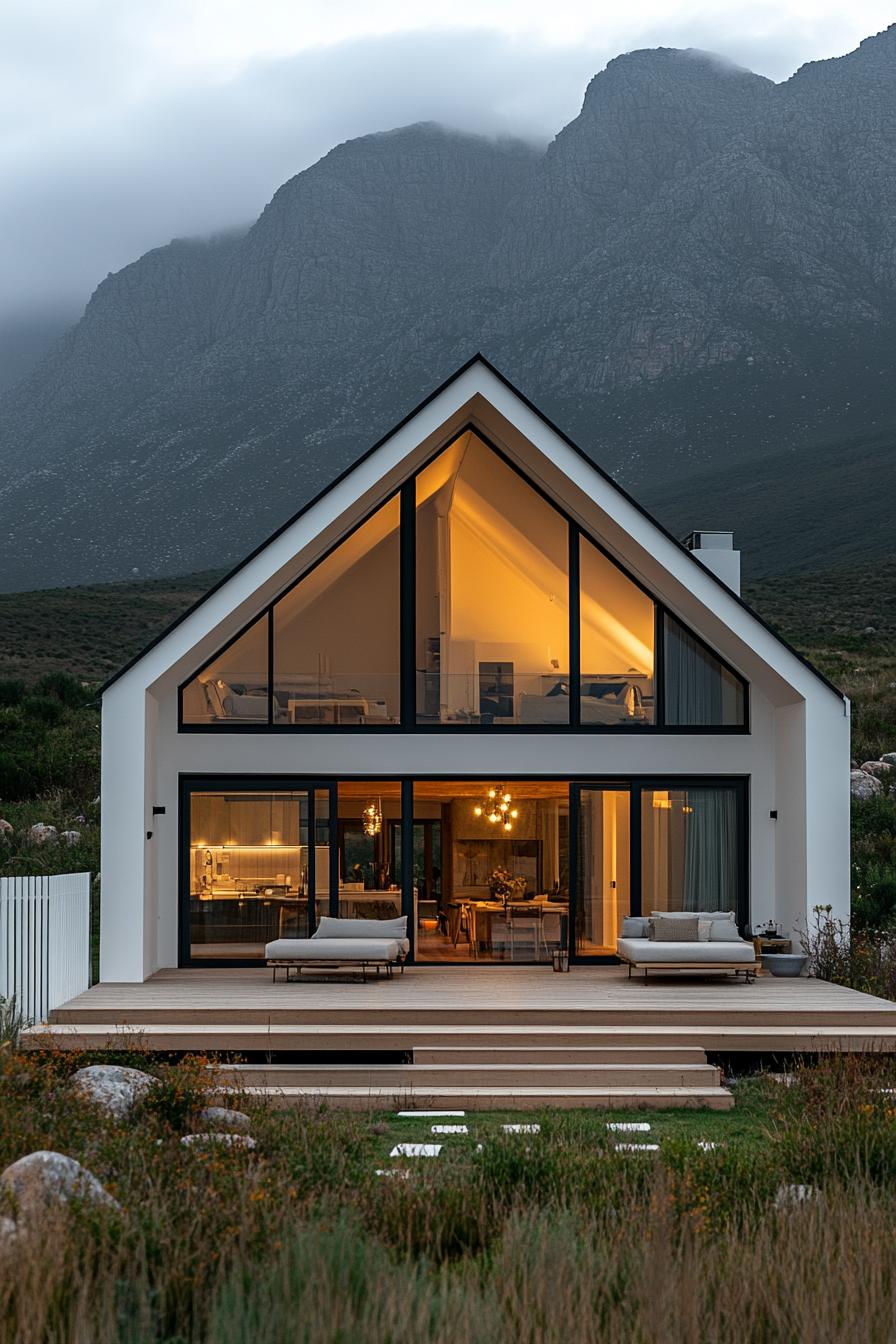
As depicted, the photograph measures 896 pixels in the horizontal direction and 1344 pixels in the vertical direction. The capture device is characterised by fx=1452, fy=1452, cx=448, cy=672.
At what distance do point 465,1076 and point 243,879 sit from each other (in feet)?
15.1

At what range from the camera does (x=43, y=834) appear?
20.5 m

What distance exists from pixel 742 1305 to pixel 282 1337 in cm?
149

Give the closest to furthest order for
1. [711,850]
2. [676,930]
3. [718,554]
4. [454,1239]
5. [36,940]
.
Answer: [454,1239] → [36,940] → [676,930] → [711,850] → [718,554]

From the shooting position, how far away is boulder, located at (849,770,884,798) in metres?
22.8

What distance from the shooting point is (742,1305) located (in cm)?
468

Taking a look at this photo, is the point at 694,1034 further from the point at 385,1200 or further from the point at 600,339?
the point at 600,339

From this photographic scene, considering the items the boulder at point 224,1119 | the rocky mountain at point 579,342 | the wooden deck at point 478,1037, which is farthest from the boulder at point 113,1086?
the rocky mountain at point 579,342

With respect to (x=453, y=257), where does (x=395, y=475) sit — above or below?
below

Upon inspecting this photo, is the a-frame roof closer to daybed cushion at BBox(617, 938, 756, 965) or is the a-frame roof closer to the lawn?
daybed cushion at BBox(617, 938, 756, 965)

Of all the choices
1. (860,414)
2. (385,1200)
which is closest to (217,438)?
(860,414)

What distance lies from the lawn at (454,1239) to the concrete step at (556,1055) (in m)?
2.79

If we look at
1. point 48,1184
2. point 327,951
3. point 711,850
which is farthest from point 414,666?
point 48,1184

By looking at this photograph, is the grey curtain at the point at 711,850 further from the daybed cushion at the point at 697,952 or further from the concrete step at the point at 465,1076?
the concrete step at the point at 465,1076

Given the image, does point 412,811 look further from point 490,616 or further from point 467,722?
point 490,616
